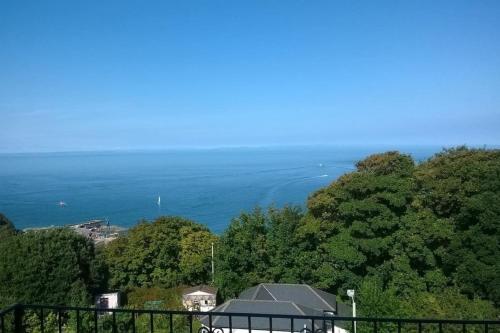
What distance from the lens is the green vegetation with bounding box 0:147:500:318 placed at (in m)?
12.7

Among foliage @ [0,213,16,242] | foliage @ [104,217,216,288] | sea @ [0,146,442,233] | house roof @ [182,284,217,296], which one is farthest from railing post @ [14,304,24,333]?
sea @ [0,146,442,233]

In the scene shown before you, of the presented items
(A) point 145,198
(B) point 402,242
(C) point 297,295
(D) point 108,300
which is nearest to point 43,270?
(D) point 108,300

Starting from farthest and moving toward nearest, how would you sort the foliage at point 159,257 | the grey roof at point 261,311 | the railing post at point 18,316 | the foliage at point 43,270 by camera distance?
1. the foliage at point 159,257
2. the foliage at point 43,270
3. the grey roof at point 261,311
4. the railing post at point 18,316

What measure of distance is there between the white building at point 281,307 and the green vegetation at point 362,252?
2.85 feet

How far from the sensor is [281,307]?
43.1ft

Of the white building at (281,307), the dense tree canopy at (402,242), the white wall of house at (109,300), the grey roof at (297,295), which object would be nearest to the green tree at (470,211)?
the dense tree canopy at (402,242)

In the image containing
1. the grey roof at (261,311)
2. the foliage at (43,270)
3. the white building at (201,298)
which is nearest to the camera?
the grey roof at (261,311)

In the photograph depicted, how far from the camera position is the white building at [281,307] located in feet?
41.2

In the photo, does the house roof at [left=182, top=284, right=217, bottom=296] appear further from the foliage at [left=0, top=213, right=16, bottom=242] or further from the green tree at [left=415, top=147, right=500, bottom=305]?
the foliage at [left=0, top=213, right=16, bottom=242]

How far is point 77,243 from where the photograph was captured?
17.8 m

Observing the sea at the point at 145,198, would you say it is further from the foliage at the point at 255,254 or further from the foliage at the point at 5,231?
the foliage at the point at 255,254

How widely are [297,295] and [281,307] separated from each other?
173 cm

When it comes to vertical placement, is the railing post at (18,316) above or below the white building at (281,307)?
above

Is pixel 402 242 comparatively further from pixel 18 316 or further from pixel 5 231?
pixel 5 231
